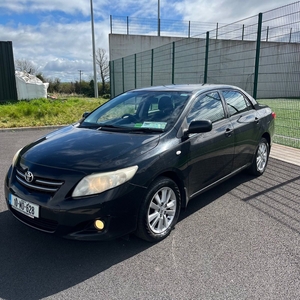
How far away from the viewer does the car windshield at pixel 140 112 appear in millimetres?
3328

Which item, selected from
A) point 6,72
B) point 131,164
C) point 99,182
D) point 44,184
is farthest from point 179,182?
point 6,72

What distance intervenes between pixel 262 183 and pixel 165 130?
2.31 m

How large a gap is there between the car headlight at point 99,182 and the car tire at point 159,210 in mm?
348

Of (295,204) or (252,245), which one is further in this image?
(295,204)

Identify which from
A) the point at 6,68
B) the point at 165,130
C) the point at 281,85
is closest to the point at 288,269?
the point at 165,130

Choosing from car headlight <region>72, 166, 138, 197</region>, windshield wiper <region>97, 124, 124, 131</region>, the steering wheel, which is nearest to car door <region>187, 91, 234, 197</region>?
the steering wheel

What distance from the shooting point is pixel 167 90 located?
12.9 feet

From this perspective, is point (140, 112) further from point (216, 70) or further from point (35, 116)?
A: point (216, 70)

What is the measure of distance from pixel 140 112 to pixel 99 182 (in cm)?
155

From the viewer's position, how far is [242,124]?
416 cm

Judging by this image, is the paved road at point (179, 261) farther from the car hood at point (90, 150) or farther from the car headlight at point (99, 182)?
the car hood at point (90, 150)

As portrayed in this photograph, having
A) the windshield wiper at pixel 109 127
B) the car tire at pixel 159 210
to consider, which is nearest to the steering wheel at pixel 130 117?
the windshield wiper at pixel 109 127

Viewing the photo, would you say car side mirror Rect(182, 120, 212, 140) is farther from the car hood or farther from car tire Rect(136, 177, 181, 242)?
car tire Rect(136, 177, 181, 242)

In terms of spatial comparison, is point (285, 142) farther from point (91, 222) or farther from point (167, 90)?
point (91, 222)
